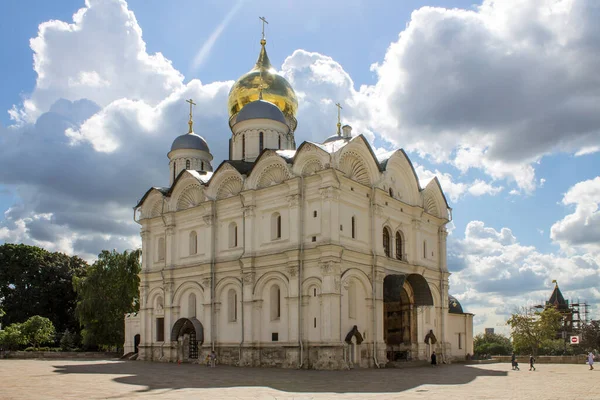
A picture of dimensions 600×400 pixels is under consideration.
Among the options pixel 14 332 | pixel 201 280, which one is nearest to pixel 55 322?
pixel 14 332

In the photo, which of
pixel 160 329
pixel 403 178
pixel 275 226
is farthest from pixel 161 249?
pixel 403 178

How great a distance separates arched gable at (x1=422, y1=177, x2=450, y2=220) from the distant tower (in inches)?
516

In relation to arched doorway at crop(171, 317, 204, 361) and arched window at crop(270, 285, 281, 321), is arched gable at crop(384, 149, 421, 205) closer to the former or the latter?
arched window at crop(270, 285, 281, 321)

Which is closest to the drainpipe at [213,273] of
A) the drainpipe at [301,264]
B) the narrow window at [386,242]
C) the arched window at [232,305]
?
the arched window at [232,305]

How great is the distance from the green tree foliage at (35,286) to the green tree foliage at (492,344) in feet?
120

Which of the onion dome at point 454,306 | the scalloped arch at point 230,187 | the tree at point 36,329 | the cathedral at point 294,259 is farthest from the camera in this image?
the tree at point 36,329

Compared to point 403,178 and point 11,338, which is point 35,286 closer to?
point 11,338

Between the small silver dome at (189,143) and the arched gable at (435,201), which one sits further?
the small silver dome at (189,143)

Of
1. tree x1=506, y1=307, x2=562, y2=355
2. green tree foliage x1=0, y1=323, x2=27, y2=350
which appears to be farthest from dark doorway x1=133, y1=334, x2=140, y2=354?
tree x1=506, y1=307, x2=562, y2=355

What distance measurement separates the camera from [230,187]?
29562mm

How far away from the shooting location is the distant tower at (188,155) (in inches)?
1415

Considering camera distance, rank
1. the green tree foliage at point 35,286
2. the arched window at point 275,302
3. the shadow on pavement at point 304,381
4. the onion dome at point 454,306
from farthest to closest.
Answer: the green tree foliage at point 35,286
the onion dome at point 454,306
the arched window at point 275,302
the shadow on pavement at point 304,381

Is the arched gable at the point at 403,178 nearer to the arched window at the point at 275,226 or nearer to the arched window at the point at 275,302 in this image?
the arched window at the point at 275,226

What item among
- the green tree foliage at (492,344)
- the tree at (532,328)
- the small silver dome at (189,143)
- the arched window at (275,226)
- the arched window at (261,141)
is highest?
the small silver dome at (189,143)
